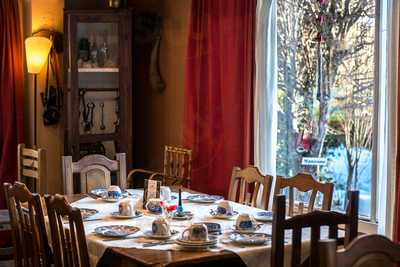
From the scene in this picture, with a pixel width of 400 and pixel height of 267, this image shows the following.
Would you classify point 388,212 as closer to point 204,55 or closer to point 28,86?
point 204,55

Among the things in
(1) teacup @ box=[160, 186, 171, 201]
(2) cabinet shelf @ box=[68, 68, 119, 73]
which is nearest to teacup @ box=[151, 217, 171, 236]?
(1) teacup @ box=[160, 186, 171, 201]

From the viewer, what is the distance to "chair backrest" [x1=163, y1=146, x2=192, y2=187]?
4770 mm

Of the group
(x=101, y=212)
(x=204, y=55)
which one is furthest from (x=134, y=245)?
(x=204, y=55)

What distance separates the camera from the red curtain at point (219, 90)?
4273 millimetres

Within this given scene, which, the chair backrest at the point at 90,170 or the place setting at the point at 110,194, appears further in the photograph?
the chair backrest at the point at 90,170

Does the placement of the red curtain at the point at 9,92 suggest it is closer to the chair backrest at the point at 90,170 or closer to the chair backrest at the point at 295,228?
the chair backrest at the point at 90,170

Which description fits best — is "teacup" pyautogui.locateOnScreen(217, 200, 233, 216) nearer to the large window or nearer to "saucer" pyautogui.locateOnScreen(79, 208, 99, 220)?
"saucer" pyautogui.locateOnScreen(79, 208, 99, 220)

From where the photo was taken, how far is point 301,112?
413 centimetres

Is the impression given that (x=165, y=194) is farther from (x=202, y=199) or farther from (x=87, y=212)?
(x=87, y=212)

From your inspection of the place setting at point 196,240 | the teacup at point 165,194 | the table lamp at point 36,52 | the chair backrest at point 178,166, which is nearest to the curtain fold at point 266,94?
the chair backrest at point 178,166

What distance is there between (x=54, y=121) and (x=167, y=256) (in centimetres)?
320

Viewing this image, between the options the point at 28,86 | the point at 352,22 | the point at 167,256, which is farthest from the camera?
the point at 28,86

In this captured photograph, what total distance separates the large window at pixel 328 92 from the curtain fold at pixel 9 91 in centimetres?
239

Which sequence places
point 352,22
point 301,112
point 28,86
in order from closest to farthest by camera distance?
point 352,22
point 301,112
point 28,86
